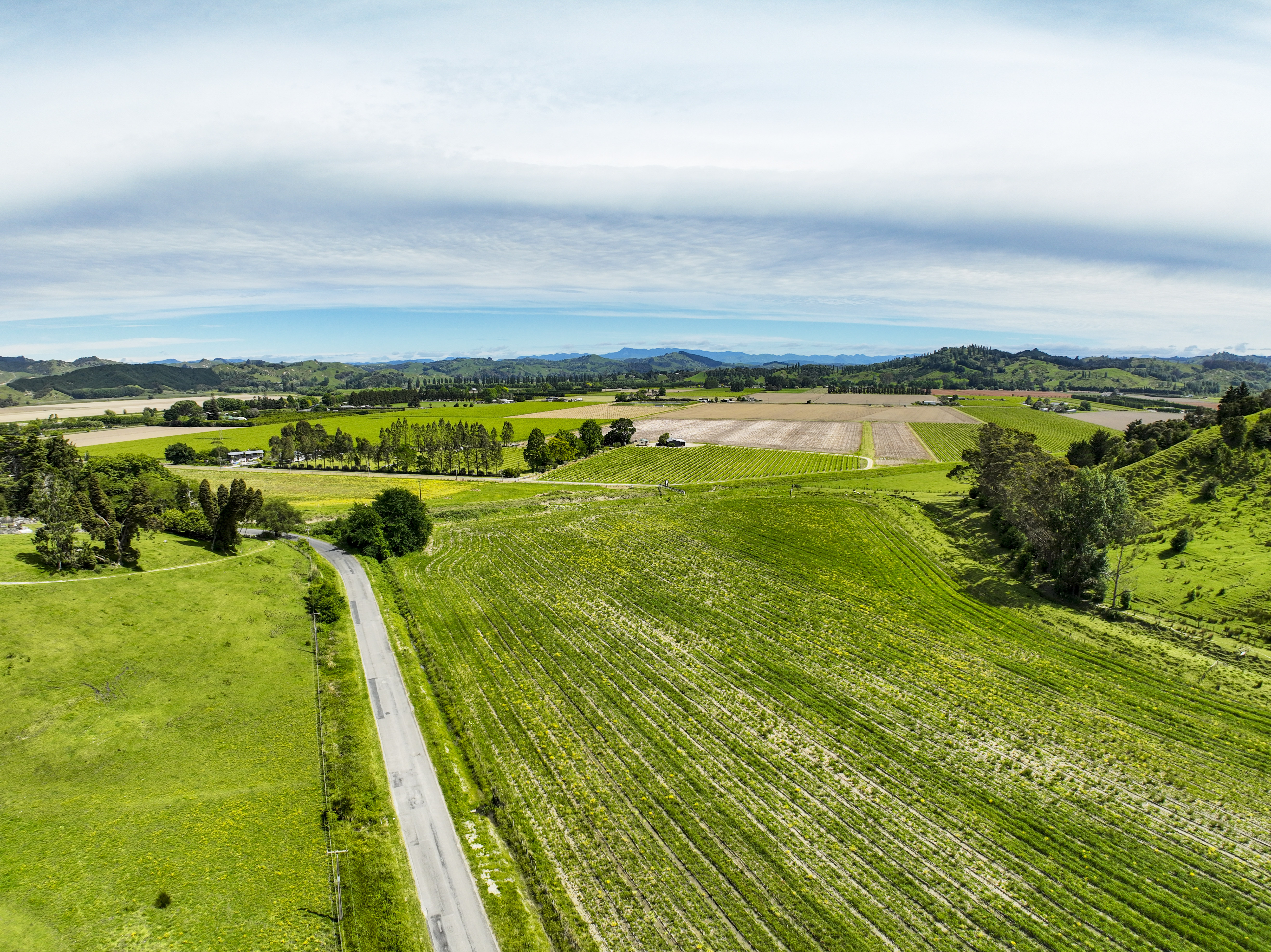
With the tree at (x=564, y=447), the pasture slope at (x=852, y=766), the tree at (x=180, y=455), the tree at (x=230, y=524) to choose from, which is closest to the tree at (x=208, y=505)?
the tree at (x=230, y=524)

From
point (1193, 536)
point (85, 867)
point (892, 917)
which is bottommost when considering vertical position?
point (892, 917)

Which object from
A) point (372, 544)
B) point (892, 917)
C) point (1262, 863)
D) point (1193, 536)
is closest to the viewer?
point (892, 917)

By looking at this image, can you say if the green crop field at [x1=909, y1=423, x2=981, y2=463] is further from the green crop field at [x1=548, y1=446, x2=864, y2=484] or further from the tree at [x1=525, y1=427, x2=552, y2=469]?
the tree at [x1=525, y1=427, x2=552, y2=469]

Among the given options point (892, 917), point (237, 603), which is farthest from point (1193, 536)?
point (237, 603)

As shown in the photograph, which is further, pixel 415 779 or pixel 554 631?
pixel 554 631

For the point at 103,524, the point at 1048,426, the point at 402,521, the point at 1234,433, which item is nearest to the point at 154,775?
the point at 103,524

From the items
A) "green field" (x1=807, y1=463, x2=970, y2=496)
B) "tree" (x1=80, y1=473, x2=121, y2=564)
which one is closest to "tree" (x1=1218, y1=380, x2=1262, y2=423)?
"green field" (x1=807, y1=463, x2=970, y2=496)

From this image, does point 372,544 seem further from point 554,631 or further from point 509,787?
point 509,787
